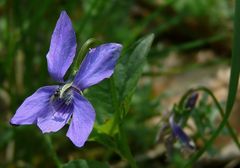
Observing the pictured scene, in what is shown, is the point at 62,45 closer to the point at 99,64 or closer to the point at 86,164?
the point at 99,64

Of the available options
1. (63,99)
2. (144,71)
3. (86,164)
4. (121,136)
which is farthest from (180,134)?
(144,71)

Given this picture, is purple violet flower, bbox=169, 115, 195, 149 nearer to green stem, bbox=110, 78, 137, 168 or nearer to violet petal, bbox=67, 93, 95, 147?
green stem, bbox=110, 78, 137, 168

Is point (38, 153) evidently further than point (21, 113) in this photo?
Yes

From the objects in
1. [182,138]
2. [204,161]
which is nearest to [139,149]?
[204,161]

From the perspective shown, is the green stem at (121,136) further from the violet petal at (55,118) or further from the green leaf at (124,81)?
the violet petal at (55,118)

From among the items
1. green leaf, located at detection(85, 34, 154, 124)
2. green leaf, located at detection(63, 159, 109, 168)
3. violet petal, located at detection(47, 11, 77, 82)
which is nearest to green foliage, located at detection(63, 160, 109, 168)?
green leaf, located at detection(63, 159, 109, 168)

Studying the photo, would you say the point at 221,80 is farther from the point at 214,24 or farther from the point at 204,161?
the point at 204,161

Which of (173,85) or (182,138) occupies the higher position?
(182,138)
